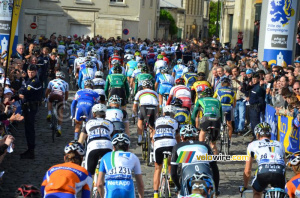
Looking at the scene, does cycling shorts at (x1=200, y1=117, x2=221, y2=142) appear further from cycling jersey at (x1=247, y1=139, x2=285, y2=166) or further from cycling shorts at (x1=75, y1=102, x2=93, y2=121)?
cycling jersey at (x1=247, y1=139, x2=285, y2=166)

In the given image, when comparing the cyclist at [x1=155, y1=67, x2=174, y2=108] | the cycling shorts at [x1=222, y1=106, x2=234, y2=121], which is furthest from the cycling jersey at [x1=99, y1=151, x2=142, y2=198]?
the cyclist at [x1=155, y1=67, x2=174, y2=108]

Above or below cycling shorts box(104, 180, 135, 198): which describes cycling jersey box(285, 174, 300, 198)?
above

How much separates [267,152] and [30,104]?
706 cm

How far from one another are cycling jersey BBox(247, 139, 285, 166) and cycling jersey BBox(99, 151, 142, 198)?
1.97 meters

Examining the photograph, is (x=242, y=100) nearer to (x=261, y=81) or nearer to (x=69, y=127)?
(x=261, y=81)

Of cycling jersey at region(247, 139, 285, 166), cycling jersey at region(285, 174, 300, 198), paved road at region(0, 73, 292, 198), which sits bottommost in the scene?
paved road at region(0, 73, 292, 198)

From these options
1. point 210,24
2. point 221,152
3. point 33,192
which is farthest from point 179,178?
point 210,24

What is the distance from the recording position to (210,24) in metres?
122

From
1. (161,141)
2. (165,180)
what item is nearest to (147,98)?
(161,141)

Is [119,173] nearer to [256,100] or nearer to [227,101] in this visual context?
[227,101]

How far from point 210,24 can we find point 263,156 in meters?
113

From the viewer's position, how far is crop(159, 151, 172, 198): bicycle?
11758 mm

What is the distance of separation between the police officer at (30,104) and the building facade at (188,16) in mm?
80968

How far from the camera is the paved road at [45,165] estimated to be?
533 inches
